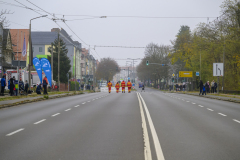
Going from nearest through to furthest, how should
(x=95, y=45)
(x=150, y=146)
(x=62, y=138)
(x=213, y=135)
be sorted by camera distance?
(x=150, y=146) → (x=62, y=138) → (x=213, y=135) → (x=95, y=45)

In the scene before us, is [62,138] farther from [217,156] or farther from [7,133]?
[217,156]

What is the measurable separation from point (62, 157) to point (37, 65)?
107ft

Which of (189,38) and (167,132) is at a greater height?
(189,38)

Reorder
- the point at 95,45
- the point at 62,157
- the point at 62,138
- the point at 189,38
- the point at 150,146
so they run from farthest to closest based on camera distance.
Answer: the point at 189,38 < the point at 95,45 < the point at 62,138 < the point at 150,146 < the point at 62,157

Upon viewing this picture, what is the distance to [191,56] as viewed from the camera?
63812 millimetres

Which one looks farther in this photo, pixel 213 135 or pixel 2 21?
pixel 2 21

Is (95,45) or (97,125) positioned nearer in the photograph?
(97,125)

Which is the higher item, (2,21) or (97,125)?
(2,21)

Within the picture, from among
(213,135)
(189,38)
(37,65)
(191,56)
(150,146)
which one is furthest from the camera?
(189,38)

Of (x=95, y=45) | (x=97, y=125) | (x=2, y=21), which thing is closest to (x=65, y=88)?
(x=95, y=45)

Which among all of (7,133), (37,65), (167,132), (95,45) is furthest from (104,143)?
(95,45)

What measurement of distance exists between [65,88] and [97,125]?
5523 cm

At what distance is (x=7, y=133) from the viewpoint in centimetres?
847

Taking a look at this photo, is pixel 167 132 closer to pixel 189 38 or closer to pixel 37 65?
pixel 37 65
